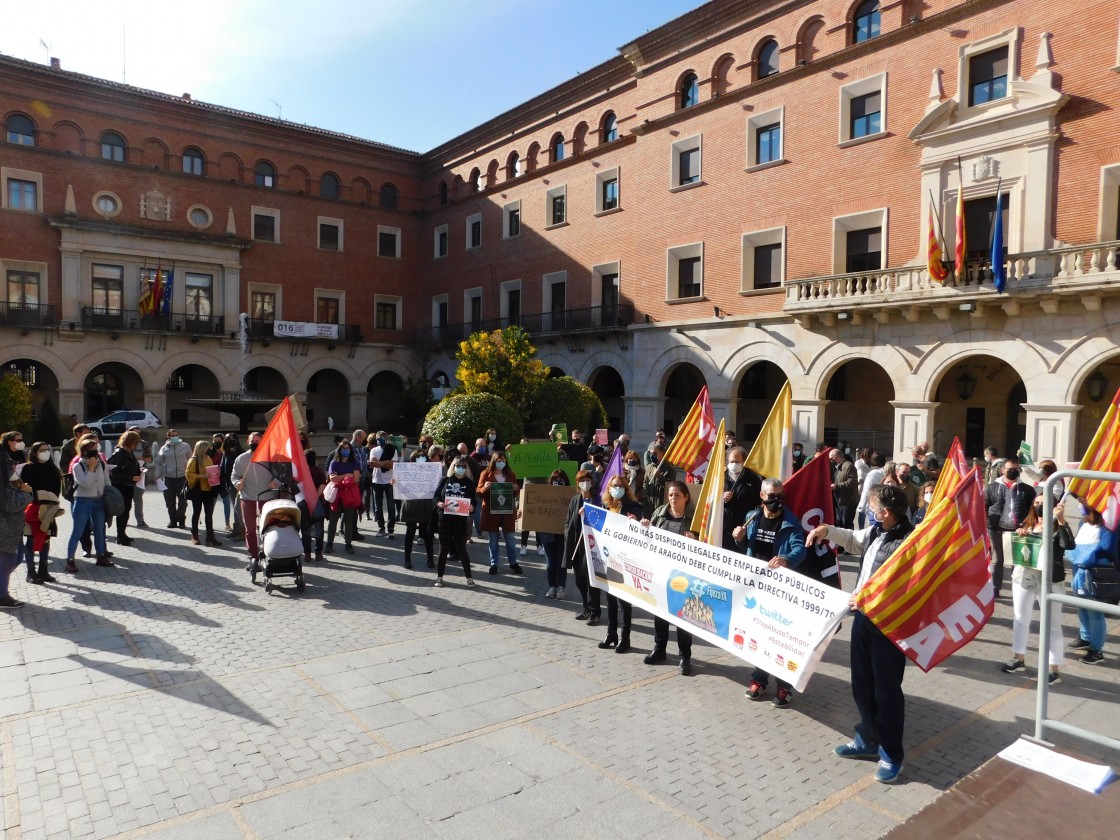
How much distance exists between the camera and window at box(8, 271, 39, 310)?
2914cm

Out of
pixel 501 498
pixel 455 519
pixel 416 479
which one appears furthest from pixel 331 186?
pixel 455 519

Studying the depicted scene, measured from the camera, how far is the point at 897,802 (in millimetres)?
4797

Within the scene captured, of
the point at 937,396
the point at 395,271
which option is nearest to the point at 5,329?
the point at 395,271

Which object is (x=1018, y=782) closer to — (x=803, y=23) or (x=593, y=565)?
(x=593, y=565)

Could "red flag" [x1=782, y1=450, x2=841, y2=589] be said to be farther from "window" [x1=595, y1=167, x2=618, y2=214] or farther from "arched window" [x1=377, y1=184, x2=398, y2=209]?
"arched window" [x1=377, y1=184, x2=398, y2=209]

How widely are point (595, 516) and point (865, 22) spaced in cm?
1918

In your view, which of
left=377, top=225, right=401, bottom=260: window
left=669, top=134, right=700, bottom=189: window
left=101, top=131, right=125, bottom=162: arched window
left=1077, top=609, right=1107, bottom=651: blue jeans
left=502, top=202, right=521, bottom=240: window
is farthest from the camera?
left=377, top=225, right=401, bottom=260: window

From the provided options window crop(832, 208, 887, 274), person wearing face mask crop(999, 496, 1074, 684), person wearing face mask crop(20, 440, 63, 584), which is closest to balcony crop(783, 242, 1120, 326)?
window crop(832, 208, 887, 274)

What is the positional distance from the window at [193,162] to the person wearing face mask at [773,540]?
34011mm

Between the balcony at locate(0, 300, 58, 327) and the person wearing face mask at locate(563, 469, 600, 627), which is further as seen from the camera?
the balcony at locate(0, 300, 58, 327)

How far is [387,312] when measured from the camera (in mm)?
38031

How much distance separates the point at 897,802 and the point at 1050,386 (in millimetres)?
14856

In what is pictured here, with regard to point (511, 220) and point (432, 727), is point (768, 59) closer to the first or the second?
point (511, 220)

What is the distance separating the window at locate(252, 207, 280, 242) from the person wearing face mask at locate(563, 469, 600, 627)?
30.8 metres
